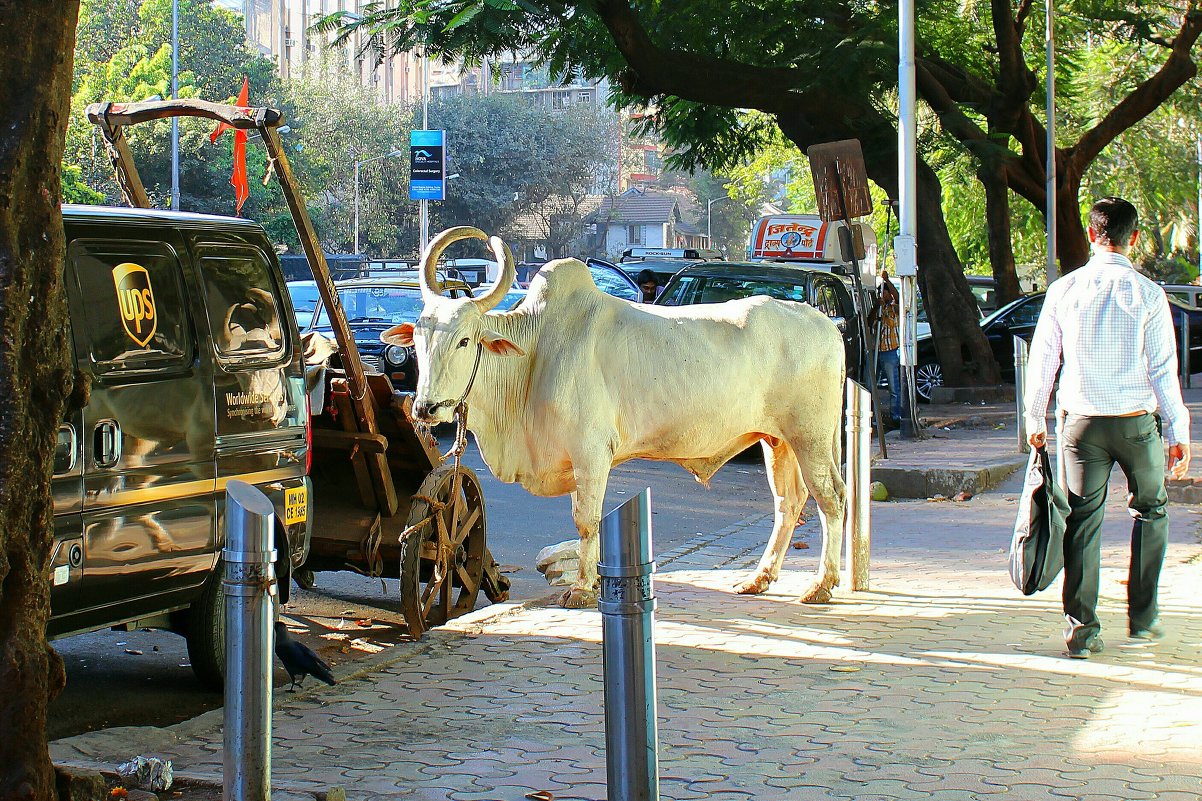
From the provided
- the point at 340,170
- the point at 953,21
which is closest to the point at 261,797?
the point at 953,21

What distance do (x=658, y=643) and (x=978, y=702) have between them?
1.77m

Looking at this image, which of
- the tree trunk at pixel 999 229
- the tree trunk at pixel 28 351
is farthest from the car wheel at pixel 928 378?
the tree trunk at pixel 28 351

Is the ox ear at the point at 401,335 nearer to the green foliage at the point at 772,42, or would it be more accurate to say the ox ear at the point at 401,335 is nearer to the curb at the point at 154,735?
the curb at the point at 154,735

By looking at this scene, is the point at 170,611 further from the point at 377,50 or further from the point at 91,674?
the point at 377,50

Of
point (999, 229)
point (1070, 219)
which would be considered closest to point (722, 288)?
point (999, 229)

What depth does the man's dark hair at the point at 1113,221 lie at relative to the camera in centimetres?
692

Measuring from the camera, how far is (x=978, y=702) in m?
6.17

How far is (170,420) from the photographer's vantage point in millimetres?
6211

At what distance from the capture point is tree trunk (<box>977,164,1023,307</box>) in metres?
24.2

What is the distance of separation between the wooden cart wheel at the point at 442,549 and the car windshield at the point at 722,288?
8.61m

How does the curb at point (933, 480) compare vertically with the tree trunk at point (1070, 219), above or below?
below

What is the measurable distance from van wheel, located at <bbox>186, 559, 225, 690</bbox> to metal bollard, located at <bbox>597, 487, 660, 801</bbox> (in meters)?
3.10

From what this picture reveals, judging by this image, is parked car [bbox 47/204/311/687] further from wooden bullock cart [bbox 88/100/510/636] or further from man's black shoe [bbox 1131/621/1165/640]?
man's black shoe [bbox 1131/621/1165/640]

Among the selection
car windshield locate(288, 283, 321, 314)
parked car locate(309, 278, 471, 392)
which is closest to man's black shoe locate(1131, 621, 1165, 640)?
parked car locate(309, 278, 471, 392)
